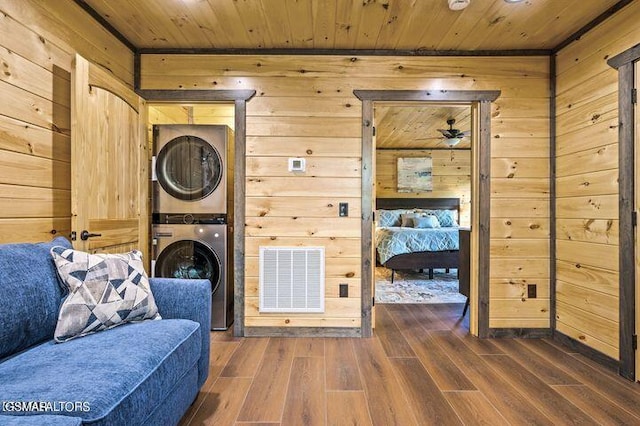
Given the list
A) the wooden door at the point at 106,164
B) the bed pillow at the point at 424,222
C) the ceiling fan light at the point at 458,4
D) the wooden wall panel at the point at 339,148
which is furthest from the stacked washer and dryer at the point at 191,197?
the bed pillow at the point at 424,222

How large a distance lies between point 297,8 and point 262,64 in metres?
0.68

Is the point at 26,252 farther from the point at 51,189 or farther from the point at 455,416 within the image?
the point at 455,416

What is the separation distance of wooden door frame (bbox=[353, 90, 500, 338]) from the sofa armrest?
4.69 ft

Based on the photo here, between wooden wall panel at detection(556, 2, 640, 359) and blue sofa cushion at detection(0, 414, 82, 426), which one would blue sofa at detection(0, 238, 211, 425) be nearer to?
blue sofa cushion at detection(0, 414, 82, 426)

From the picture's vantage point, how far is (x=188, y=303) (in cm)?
176

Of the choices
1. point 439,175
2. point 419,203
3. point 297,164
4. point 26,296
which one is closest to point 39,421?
point 26,296

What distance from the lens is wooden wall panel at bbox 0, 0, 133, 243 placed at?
1701mm

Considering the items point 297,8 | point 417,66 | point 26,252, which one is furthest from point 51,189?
point 417,66

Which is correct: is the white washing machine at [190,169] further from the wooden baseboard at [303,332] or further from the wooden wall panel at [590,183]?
the wooden wall panel at [590,183]

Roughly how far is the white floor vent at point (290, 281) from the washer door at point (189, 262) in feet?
1.53

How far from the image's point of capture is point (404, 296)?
164 inches

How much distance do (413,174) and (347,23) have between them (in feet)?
16.8

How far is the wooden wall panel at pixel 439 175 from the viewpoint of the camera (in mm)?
7180

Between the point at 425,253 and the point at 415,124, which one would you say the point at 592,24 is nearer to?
the point at 415,124
